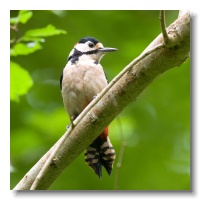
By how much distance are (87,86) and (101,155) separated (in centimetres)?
57

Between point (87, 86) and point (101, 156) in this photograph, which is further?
point (101, 156)

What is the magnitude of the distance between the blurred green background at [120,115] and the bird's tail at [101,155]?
60 centimetres

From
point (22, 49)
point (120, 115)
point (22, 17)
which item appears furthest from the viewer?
point (120, 115)

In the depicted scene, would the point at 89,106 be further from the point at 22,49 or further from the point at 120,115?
the point at 120,115

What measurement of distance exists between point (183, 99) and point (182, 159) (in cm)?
56

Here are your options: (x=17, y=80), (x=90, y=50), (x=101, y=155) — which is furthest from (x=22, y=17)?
(x=101, y=155)

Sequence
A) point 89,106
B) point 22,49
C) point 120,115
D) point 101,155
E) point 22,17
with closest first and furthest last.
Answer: point 89,106 → point 22,17 → point 22,49 → point 101,155 → point 120,115

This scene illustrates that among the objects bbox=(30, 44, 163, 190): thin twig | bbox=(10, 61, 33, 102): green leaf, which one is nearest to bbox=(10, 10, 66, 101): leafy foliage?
bbox=(10, 61, 33, 102): green leaf

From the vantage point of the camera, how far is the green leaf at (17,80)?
4289 millimetres

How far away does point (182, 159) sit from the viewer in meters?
5.12

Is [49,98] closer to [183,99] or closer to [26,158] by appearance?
[26,158]

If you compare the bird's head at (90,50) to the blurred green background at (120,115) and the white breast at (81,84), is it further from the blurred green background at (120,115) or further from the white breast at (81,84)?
the blurred green background at (120,115)

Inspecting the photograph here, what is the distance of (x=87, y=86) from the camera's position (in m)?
4.34
